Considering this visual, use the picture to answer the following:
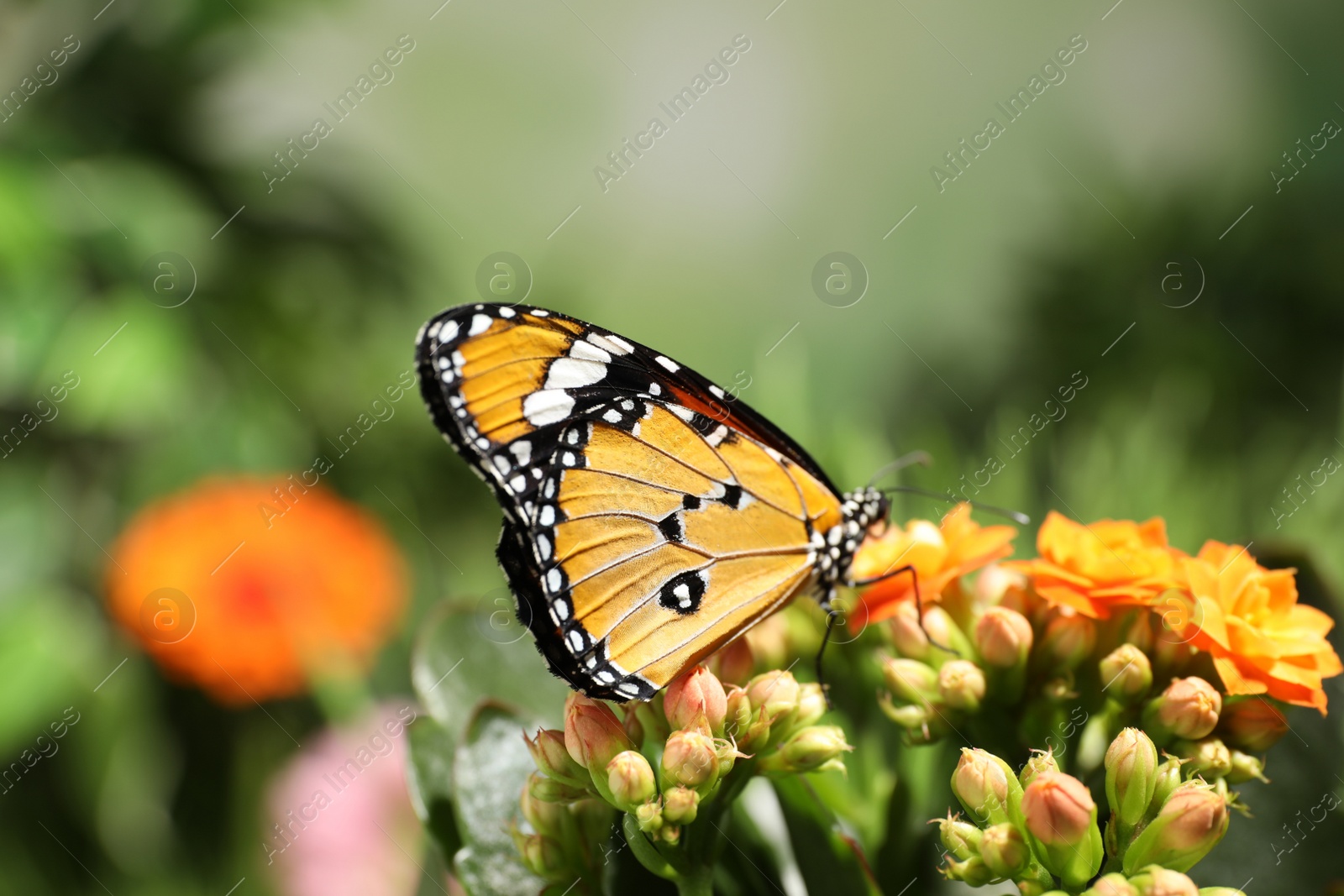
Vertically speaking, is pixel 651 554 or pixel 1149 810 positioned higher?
pixel 651 554

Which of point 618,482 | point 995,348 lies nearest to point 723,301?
point 995,348

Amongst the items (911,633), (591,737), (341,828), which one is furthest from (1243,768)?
(341,828)

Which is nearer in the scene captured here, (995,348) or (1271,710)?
(1271,710)

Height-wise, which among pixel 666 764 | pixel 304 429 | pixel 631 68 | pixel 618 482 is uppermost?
pixel 631 68

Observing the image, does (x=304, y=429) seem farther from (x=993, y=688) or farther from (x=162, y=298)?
(x=993, y=688)

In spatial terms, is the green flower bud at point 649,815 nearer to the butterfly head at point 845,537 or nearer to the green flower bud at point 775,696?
the green flower bud at point 775,696

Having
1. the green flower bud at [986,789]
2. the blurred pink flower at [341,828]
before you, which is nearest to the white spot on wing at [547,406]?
the green flower bud at [986,789]
